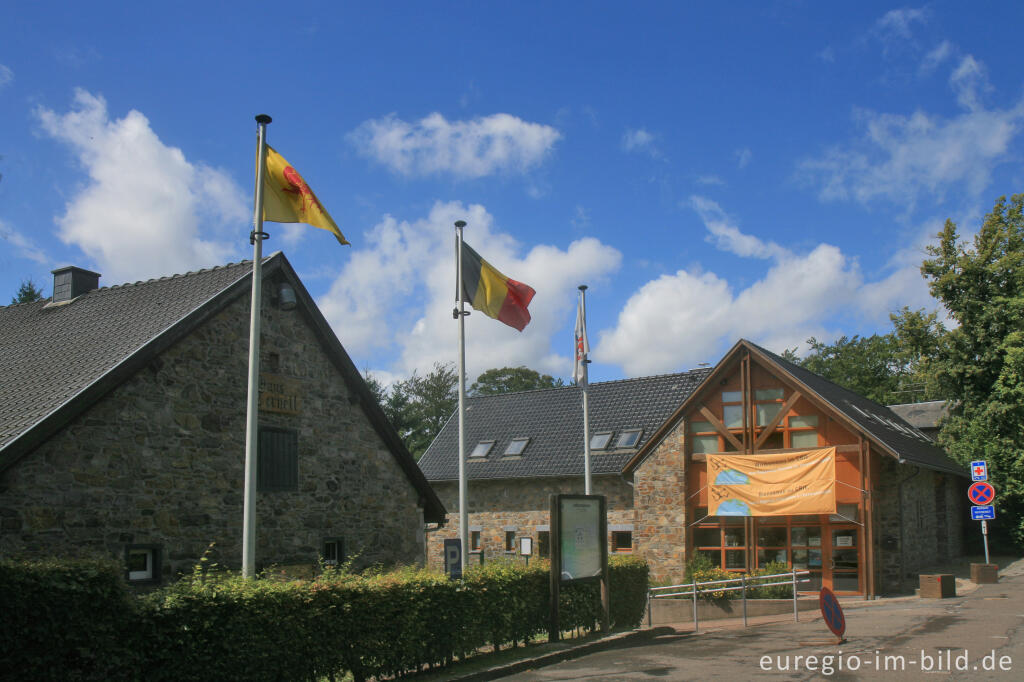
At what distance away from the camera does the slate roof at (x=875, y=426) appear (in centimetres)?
2269

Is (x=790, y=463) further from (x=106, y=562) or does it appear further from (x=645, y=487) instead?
(x=106, y=562)

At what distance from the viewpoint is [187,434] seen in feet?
47.6

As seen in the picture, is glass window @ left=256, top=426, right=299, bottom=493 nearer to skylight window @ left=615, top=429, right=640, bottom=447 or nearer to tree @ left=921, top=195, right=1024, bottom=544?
skylight window @ left=615, top=429, right=640, bottom=447

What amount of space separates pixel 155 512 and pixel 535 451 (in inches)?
737

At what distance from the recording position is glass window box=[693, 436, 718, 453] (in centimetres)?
2529

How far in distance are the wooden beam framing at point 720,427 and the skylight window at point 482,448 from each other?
9766 mm

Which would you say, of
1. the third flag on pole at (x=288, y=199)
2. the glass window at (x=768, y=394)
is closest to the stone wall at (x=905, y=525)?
the glass window at (x=768, y=394)

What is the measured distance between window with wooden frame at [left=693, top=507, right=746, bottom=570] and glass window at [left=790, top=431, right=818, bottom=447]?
2.60 m

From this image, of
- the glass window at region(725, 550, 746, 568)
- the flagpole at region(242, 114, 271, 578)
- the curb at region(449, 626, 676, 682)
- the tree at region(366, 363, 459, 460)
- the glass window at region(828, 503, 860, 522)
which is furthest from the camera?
the tree at region(366, 363, 459, 460)

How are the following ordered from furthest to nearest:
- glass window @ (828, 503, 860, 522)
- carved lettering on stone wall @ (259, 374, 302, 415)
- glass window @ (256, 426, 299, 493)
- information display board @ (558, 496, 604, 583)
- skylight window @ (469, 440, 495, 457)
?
skylight window @ (469, 440, 495, 457) < glass window @ (828, 503, 860, 522) < carved lettering on stone wall @ (259, 374, 302, 415) < glass window @ (256, 426, 299, 493) < information display board @ (558, 496, 604, 583)

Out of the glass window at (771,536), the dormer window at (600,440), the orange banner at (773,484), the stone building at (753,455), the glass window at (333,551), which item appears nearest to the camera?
the glass window at (333,551)

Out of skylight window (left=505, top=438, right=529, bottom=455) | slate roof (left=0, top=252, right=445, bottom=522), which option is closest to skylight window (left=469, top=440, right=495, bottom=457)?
skylight window (left=505, top=438, right=529, bottom=455)

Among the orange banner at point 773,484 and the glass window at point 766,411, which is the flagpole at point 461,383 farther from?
the glass window at point 766,411

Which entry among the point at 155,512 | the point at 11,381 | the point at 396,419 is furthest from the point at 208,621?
the point at 396,419
